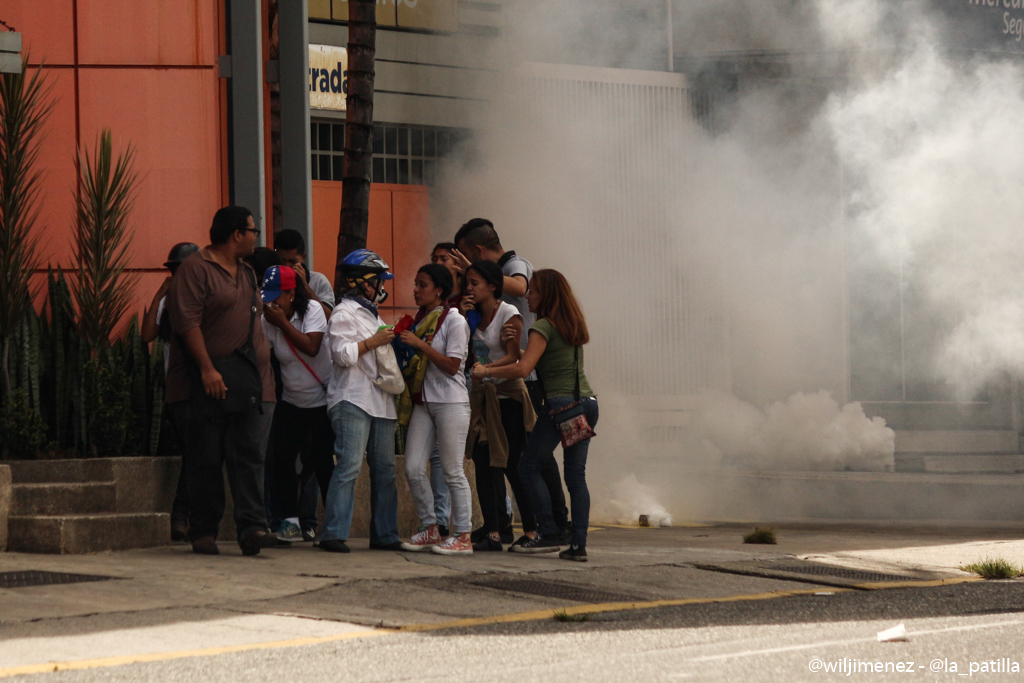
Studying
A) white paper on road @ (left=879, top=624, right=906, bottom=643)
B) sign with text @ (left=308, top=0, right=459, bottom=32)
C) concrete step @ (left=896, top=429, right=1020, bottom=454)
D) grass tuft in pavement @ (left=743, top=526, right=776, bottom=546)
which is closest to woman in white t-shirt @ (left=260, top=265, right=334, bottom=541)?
grass tuft in pavement @ (left=743, top=526, right=776, bottom=546)

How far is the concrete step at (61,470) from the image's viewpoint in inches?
284

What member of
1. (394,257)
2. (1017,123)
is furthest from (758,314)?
(394,257)

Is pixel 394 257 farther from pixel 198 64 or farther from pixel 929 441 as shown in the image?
pixel 929 441

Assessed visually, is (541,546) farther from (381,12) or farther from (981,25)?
(981,25)

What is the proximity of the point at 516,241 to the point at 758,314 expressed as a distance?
133 inches

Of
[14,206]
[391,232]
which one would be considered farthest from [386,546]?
[391,232]

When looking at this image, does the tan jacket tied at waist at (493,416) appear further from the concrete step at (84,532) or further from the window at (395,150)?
the window at (395,150)

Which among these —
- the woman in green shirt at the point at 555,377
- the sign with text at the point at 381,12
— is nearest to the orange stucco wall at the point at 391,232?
the sign with text at the point at 381,12

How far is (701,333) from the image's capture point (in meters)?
17.2

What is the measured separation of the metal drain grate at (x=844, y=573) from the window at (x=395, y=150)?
8.50 m

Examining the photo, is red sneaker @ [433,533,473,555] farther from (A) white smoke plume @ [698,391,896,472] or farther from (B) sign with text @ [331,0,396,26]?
(A) white smoke plume @ [698,391,896,472]

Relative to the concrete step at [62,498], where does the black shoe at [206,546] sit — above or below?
below

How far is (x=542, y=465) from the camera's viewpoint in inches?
275

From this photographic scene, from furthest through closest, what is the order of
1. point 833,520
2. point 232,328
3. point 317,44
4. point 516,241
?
point 516,241
point 317,44
point 833,520
point 232,328
